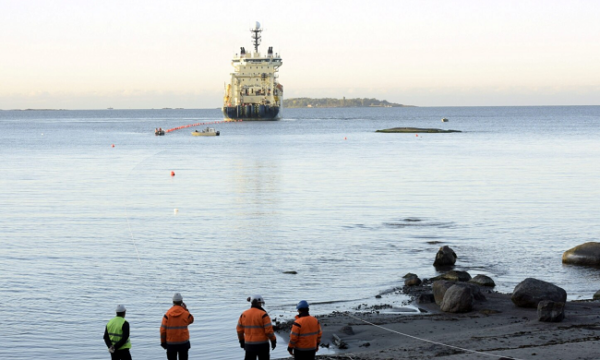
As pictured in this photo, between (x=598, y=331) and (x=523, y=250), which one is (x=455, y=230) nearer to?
(x=523, y=250)

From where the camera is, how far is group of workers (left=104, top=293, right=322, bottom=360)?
11250 millimetres

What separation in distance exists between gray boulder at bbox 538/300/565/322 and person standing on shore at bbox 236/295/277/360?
293 inches

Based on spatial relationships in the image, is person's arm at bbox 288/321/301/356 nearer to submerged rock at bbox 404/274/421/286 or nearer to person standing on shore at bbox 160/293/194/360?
person standing on shore at bbox 160/293/194/360

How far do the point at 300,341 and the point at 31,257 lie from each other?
1617cm

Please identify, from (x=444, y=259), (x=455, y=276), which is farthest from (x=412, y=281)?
(x=444, y=259)

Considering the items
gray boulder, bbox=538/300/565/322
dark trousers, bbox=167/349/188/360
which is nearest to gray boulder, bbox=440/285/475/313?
gray boulder, bbox=538/300/565/322

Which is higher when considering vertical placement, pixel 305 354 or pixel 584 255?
pixel 305 354

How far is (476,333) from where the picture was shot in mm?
15594

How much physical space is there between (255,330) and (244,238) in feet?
56.4

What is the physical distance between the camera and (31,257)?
2480 centimetres

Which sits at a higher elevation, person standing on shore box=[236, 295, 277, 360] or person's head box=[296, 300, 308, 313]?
person's head box=[296, 300, 308, 313]

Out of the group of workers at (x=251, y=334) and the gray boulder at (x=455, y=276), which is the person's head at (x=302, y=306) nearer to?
the group of workers at (x=251, y=334)

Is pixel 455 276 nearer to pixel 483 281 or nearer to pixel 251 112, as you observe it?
pixel 483 281

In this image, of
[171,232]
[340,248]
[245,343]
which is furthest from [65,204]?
[245,343]
